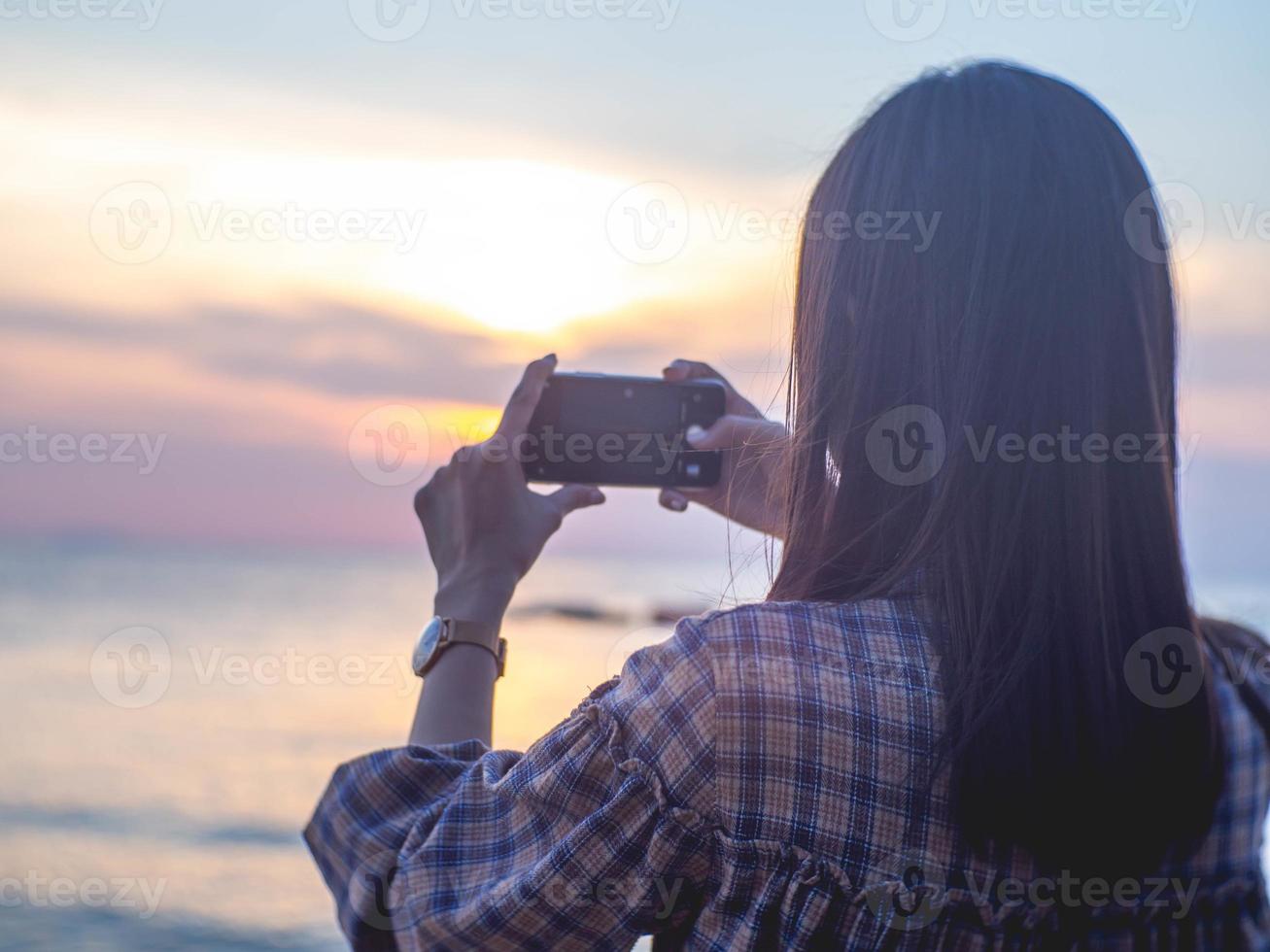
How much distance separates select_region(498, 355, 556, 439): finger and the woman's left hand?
0.13 ft

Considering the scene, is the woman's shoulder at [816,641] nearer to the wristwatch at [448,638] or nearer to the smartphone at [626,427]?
the wristwatch at [448,638]

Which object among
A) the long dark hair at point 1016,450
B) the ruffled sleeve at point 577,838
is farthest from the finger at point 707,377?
the ruffled sleeve at point 577,838

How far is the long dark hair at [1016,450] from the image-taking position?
0.96 m

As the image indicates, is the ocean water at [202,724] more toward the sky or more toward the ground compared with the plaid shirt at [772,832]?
more toward the ground

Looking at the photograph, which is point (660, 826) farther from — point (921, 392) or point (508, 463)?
point (508, 463)

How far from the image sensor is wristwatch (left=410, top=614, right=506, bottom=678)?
129 centimetres

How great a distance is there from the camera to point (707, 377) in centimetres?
191

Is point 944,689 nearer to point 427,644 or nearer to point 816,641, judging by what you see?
point 816,641

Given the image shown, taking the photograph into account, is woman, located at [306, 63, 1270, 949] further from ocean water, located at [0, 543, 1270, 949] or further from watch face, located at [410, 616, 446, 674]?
ocean water, located at [0, 543, 1270, 949]

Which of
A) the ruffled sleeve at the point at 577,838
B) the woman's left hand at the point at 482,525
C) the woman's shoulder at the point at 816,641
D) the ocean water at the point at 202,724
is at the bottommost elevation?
the ocean water at the point at 202,724

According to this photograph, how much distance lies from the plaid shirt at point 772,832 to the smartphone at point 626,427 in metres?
0.79

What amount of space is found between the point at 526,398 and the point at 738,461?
0.36 metres

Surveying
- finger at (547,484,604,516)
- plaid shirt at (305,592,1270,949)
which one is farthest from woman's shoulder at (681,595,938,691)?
finger at (547,484,604,516)

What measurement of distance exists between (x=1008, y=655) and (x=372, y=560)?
3229cm
